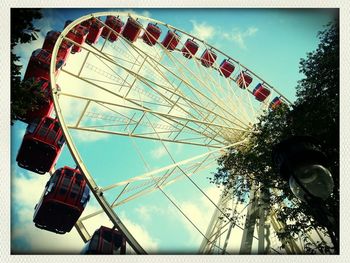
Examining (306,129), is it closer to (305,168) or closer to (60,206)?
(305,168)

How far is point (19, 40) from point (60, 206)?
16.1 feet

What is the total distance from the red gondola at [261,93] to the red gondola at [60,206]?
1002 cm

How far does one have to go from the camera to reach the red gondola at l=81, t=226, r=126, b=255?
7.56 metres

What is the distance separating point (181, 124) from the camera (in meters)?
8.44

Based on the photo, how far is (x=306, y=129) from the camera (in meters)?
→ 6.00

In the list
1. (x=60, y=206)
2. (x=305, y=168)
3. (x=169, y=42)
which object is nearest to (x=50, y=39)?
(x=169, y=42)

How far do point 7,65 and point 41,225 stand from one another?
5515 millimetres

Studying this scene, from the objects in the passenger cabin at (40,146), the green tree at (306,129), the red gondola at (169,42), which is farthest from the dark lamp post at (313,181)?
the red gondola at (169,42)

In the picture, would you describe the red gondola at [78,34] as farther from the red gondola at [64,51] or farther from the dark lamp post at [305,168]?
the dark lamp post at [305,168]

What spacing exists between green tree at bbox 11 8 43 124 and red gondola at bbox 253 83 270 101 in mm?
12253

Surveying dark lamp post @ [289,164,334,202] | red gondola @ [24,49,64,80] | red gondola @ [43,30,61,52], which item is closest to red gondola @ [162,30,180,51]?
red gondola @ [43,30,61,52]
